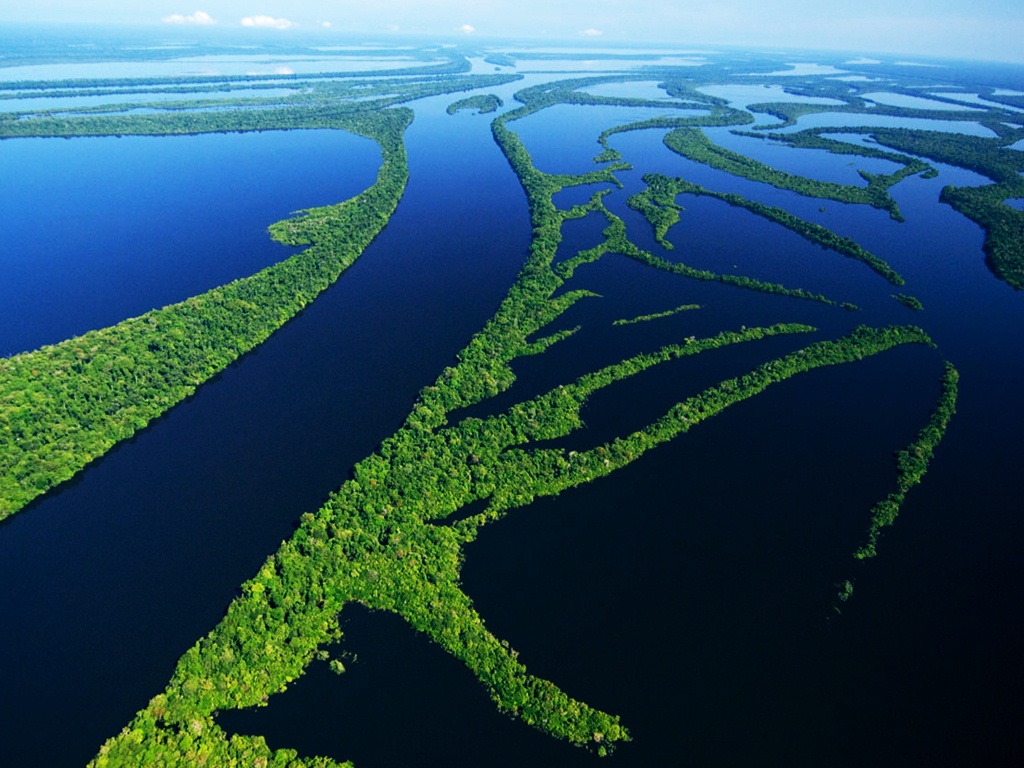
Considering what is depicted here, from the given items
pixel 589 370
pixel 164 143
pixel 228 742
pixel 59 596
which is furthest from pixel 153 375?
pixel 164 143

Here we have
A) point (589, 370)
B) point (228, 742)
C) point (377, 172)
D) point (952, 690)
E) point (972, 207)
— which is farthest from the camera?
point (377, 172)

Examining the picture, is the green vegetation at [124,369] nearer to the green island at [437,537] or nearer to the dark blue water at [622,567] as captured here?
the dark blue water at [622,567]

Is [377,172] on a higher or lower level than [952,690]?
higher

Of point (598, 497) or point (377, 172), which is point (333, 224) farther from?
point (598, 497)

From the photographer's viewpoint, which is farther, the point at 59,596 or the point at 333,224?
the point at 333,224

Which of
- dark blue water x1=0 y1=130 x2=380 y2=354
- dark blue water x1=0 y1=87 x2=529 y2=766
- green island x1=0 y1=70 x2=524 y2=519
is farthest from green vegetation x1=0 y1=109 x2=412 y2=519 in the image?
dark blue water x1=0 y1=130 x2=380 y2=354

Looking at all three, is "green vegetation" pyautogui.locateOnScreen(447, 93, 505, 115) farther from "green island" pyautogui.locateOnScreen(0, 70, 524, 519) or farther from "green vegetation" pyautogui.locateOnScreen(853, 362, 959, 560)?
"green vegetation" pyautogui.locateOnScreen(853, 362, 959, 560)

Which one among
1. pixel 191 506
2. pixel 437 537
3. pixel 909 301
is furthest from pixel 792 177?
pixel 191 506
